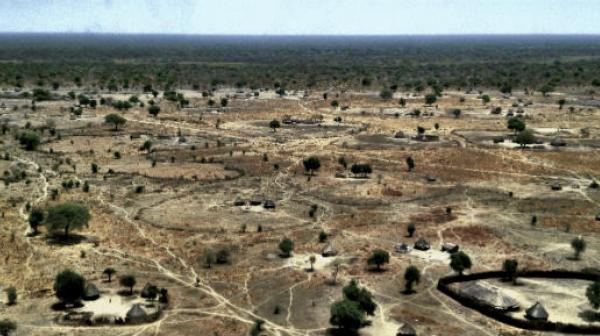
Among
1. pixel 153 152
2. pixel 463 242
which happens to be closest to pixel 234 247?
pixel 463 242

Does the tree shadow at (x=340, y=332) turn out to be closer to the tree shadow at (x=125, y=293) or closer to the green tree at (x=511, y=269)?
the tree shadow at (x=125, y=293)

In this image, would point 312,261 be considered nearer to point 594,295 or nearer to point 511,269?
point 511,269

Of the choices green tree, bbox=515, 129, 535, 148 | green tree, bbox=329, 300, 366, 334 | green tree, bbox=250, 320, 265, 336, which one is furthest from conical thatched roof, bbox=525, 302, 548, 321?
green tree, bbox=515, 129, 535, 148

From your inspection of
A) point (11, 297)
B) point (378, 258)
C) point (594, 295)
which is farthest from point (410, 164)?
point (11, 297)

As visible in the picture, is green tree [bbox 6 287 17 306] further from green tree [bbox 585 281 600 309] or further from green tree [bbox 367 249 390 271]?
green tree [bbox 585 281 600 309]

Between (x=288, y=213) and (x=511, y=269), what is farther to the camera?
(x=288, y=213)

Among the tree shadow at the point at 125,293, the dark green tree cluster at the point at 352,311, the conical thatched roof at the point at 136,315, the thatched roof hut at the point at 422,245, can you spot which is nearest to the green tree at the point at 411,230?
the thatched roof hut at the point at 422,245
